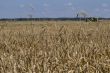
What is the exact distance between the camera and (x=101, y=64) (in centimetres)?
486

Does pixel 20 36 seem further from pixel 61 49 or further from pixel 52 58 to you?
pixel 52 58

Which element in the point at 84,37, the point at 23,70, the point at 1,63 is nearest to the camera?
the point at 23,70

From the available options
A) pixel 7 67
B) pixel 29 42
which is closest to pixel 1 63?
pixel 7 67

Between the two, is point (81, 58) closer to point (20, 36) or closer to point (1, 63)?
point (1, 63)

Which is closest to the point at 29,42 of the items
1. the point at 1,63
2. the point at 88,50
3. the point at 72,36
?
the point at 72,36

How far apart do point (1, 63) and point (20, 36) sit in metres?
3.59

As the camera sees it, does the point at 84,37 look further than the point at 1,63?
Yes

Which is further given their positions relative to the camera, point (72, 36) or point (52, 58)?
point (72, 36)

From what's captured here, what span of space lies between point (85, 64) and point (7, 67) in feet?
3.04

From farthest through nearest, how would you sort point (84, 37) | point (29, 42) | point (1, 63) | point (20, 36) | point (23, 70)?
point (20, 36) → point (84, 37) → point (29, 42) → point (1, 63) → point (23, 70)

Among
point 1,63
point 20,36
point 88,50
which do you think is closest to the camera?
point 1,63

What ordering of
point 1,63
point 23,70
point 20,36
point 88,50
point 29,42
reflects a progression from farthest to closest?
point 20,36 < point 29,42 < point 88,50 < point 1,63 < point 23,70

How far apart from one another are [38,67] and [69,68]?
0.39 m

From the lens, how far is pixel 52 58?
5234 mm
